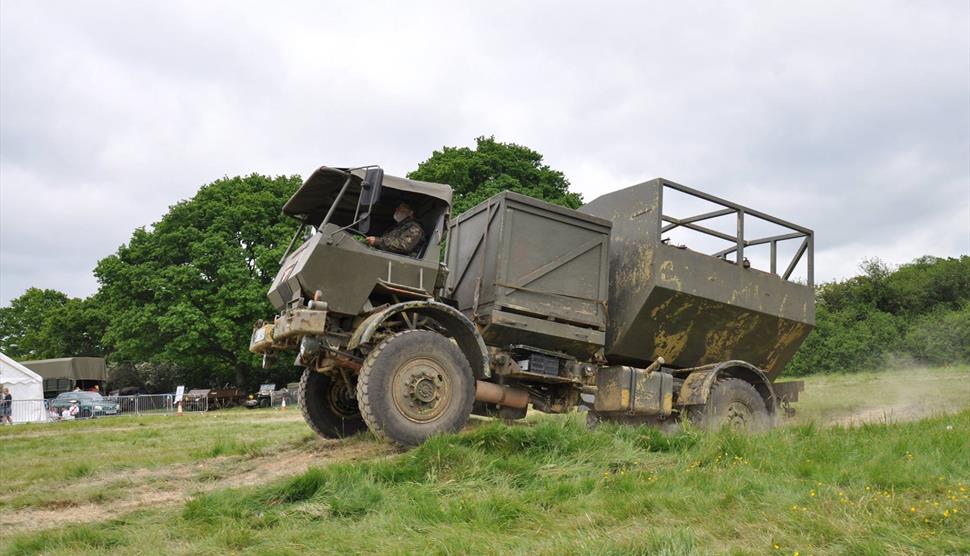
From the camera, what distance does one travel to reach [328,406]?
31.7 feet

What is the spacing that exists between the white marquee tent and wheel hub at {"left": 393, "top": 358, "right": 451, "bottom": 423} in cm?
2303

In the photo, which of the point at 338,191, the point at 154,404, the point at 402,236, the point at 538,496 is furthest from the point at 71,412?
the point at 538,496

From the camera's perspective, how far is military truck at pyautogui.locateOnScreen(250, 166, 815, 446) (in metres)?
7.72

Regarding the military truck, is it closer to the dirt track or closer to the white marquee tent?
the dirt track

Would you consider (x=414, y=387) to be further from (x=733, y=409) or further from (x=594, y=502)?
(x=733, y=409)

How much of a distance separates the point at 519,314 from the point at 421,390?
5.48 feet

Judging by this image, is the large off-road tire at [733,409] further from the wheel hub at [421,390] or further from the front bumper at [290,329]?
the front bumper at [290,329]

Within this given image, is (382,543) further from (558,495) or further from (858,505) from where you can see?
(858,505)

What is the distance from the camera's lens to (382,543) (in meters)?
4.63

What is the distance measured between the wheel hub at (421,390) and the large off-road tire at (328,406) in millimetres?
2090

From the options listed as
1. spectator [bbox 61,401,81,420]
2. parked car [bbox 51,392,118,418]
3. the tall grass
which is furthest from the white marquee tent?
the tall grass

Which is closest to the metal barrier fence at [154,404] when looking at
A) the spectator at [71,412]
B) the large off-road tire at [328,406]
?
the spectator at [71,412]

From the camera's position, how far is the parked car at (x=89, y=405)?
27.5m

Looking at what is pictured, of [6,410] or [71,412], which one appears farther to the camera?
[71,412]
